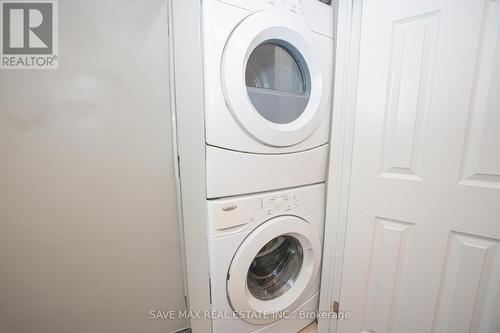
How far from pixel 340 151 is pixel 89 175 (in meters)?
1.19

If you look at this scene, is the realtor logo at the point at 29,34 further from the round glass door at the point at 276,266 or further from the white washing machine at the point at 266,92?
the round glass door at the point at 276,266

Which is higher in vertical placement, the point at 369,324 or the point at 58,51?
the point at 58,51

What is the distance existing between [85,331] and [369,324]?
1410mm

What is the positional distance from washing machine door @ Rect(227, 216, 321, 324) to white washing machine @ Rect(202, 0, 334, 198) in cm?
22

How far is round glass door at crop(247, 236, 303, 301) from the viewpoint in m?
1.02

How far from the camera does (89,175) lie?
87cm

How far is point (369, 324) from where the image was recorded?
98cm

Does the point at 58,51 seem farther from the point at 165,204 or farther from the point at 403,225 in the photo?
the point at 403,225

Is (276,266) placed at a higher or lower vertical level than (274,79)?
lower

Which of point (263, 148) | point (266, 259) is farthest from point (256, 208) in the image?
point (266, 259)

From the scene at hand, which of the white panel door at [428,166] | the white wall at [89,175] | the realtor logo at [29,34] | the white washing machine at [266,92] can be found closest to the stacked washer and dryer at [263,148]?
the white washing machine at [266,92]

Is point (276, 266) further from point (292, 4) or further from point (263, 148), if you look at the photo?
point (292, 4)

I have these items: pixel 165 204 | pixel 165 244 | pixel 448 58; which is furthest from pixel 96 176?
pixel 448 58

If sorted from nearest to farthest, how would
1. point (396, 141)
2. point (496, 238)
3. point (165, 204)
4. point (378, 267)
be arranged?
point (496, 238)
point (396, 141)
point (378, 267)
point (165, 204)
